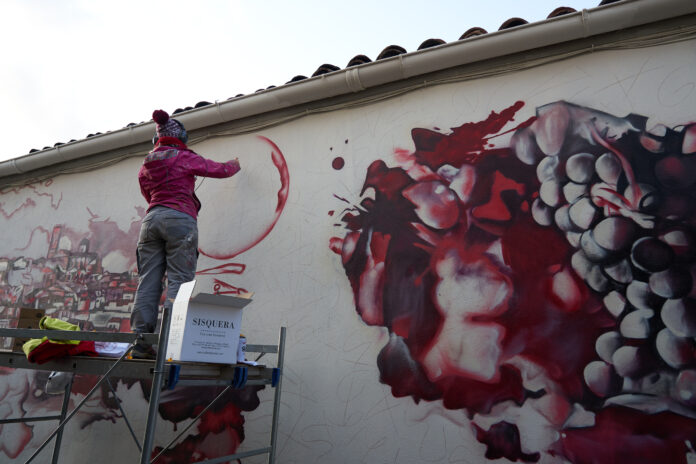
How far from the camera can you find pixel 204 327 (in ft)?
8.81

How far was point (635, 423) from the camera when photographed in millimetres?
2602

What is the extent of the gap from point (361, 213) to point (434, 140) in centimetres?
72

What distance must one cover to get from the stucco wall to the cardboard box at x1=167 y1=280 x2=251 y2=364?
32.5 inches

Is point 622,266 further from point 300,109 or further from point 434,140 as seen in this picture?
point 300,109

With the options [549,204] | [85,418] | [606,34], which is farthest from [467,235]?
[85,418]

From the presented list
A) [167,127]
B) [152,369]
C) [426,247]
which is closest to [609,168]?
[426,247]

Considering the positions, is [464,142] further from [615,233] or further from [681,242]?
[681,242]

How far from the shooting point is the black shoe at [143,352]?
2.85m

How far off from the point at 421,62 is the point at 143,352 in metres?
2.63

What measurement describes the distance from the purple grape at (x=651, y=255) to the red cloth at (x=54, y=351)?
3.11 metres

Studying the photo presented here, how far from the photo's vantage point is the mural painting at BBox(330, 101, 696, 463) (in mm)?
2656

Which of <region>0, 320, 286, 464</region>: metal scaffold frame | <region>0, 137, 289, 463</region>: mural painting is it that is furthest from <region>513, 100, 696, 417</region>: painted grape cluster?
<region>0, 137, 289, 463</region>: mural painting

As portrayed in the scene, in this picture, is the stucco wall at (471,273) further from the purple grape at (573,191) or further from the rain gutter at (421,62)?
the rain gutter at (421,62)

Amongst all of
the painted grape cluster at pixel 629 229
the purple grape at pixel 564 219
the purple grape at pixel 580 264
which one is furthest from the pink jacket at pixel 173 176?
the purple grape at pixel 580 264
